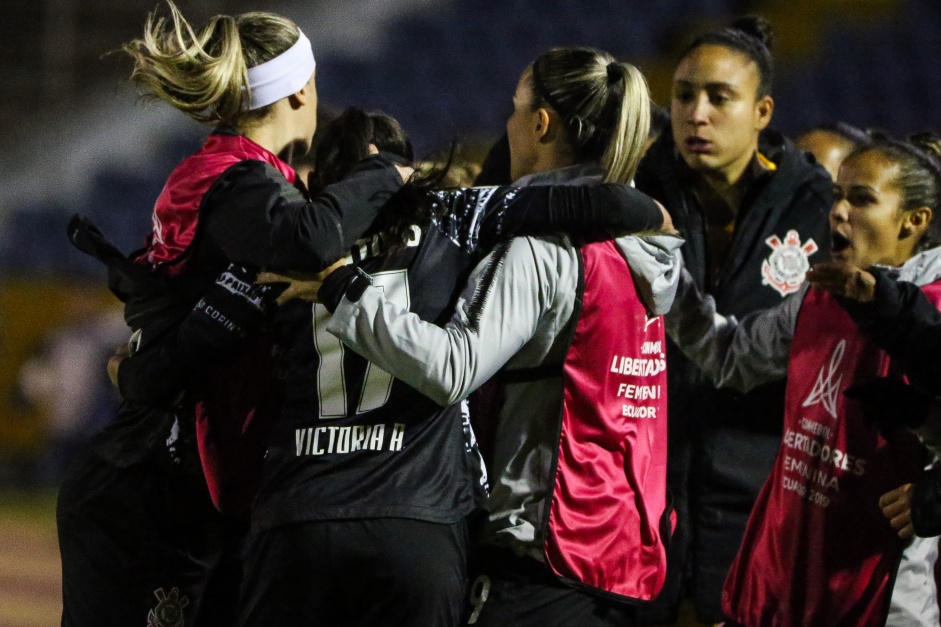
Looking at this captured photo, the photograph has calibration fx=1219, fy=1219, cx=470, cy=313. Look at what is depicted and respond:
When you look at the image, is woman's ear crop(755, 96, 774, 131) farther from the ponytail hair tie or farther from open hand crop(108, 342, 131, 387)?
open hand crop(108, 342, 131, 387)

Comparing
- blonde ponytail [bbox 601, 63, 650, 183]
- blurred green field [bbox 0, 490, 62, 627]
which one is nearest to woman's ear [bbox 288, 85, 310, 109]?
blonde ponytail [bbox 601, 63, 650, 183]

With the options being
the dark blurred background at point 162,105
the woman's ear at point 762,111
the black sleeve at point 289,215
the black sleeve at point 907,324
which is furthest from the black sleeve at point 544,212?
the dark blurred background at point 162,105

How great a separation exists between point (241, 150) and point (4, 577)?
17.1 feet

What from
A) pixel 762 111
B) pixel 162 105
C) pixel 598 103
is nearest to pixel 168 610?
pixel 598 103

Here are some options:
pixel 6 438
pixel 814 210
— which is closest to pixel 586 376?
pixel 814 210

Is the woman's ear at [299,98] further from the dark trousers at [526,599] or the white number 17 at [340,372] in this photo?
the dark trousers at [526,599]

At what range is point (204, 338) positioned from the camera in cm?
238

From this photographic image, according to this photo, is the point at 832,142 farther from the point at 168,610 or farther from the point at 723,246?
the point at 168,610

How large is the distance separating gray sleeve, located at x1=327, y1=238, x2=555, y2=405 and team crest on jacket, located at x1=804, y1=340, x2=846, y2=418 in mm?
751

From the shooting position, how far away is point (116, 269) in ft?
8.35

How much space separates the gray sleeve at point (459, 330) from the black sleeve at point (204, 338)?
1.06 feet

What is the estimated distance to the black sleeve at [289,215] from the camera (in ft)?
7.10

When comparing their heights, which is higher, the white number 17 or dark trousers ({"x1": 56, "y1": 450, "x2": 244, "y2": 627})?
the white number 17

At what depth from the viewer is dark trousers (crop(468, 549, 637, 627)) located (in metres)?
2.38
